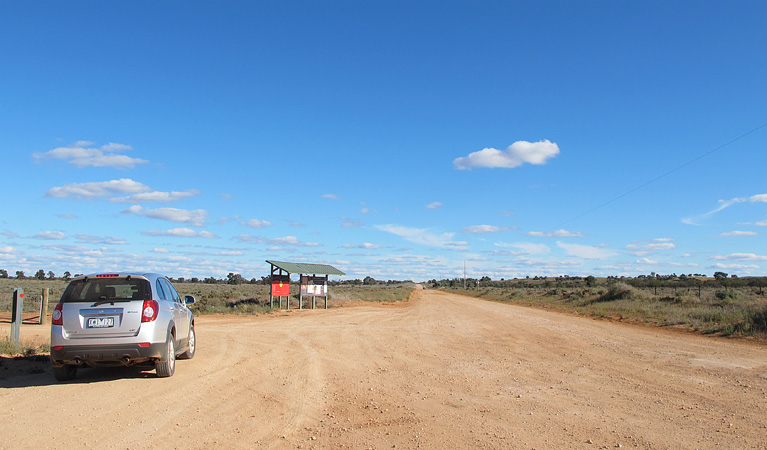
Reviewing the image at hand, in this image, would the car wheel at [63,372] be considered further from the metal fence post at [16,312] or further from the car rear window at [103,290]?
the metal fence post at [16,312]

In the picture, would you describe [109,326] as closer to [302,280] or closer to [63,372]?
[63,372]

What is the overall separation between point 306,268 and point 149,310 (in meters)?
26.8

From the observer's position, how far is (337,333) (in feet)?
59.3

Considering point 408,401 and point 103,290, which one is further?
point 103,290

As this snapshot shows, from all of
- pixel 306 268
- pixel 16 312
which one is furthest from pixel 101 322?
pixel 306 268

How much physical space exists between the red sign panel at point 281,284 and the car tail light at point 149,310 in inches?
966

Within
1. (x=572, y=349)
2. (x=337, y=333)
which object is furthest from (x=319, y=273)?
(x=572, y=349)

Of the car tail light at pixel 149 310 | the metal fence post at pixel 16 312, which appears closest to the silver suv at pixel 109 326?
the car tail light at pixel 149 310

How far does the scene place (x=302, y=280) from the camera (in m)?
34.9

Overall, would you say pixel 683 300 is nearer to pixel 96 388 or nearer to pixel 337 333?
pixel 337 333

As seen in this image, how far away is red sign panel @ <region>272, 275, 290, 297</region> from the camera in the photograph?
33438 millimetres

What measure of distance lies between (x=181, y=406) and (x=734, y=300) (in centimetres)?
2953

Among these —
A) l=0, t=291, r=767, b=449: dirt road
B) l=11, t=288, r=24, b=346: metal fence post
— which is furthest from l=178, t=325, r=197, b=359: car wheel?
l=11, t=288, r=24, b=346: metal fence post

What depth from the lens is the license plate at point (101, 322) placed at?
8.72 m
